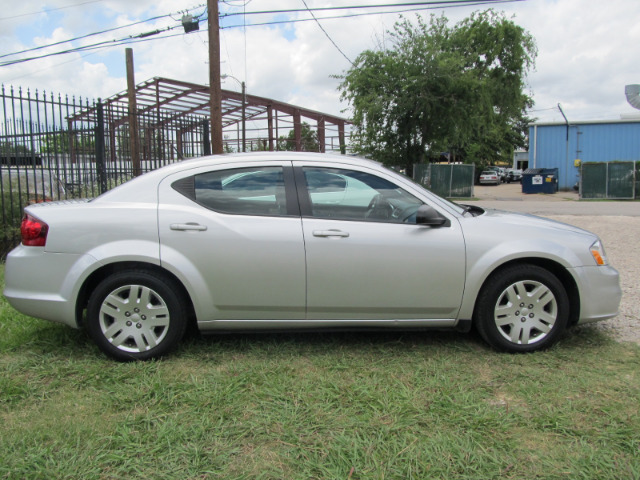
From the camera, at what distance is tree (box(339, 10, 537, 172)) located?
19.7 metres

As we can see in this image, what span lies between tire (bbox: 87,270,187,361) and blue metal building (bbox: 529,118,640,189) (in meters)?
28.9

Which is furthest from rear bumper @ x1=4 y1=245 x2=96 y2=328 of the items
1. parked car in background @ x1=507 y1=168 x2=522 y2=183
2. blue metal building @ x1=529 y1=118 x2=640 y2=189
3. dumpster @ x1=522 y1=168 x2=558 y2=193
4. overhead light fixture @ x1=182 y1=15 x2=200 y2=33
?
parked car in background @ x1=507 y1=168 x2=522 y2=183

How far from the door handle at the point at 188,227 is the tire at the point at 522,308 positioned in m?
2.08

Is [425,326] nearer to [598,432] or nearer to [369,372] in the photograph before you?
[369,372]

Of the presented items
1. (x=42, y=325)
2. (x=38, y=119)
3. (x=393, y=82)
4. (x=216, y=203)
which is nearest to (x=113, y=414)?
(x=216, y=203)

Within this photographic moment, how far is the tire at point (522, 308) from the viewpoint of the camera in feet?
12.0

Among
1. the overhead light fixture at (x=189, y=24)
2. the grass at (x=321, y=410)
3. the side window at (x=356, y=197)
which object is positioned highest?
the overhead light fixture at (x=189, y=24)

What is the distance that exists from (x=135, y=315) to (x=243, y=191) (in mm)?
1169

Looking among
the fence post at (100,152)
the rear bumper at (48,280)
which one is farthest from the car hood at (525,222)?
the fence post at (100,152)

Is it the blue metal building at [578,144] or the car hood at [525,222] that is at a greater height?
the blue metal building at [578,144]

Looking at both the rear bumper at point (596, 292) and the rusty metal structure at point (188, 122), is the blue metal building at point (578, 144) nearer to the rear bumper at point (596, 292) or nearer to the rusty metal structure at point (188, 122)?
the rusty metal structure at point (188, 122)

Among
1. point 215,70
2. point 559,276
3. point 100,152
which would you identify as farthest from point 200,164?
point 215,70

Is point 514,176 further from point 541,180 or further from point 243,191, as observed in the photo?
point 243,191

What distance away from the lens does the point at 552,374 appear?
3414mm
